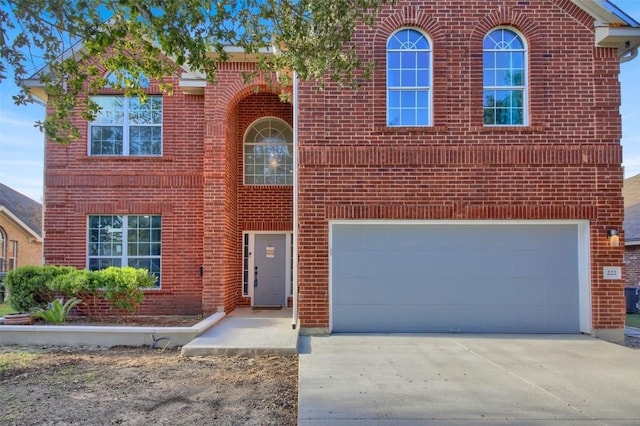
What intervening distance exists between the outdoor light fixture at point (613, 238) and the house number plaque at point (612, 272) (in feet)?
1.43

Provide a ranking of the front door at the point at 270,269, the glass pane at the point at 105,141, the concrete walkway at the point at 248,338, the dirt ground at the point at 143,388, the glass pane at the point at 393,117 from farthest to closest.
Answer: the front door at the point at 270,269 < the glass pane at the point at 105,141 < the glass pane at the point at 393,117 < the concrete walkway at the point at 248,338 < the dirt ground at the point at 143,388

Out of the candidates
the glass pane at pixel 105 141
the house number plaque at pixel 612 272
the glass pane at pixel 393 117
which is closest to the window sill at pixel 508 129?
the glass pane at pixel 393 117

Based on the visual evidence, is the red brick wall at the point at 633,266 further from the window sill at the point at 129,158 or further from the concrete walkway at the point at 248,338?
the window sill at the point at 129,158

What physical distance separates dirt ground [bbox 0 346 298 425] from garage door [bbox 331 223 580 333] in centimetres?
246

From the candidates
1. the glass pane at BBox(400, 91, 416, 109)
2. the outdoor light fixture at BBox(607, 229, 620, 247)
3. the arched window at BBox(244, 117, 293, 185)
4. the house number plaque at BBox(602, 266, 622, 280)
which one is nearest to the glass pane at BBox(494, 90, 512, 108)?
the glass pane at BBox(400, 91, 416, 109)

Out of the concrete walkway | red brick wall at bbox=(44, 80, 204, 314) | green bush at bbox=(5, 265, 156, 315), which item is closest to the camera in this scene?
the concrete walkway

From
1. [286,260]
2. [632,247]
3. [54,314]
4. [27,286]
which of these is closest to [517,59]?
[286,260]

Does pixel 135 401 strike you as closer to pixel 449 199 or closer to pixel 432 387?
pixel 432 387

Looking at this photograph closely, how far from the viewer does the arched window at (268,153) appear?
12.9 metres

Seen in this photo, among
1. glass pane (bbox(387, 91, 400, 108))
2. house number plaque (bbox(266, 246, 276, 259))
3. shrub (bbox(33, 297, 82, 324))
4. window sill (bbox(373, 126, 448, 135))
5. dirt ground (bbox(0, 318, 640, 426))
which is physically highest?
glass pane (bbox(387, 91, 400, 108))

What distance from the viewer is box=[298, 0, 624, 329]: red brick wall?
910 centimetres

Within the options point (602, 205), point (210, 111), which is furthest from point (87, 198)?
point (602, 205)

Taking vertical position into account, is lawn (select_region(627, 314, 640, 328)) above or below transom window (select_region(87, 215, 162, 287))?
below

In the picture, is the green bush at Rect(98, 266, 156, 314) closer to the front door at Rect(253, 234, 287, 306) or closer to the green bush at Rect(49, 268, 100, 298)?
the green bush at Rect(49, 268, 100, 298)
